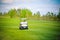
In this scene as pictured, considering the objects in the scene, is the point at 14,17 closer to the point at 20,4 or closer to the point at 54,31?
the point at 20,4

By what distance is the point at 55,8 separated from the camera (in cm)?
212

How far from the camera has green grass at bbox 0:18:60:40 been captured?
6.76 feet

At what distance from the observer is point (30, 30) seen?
2.10 metres

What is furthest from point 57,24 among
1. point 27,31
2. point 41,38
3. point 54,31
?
point 27,31

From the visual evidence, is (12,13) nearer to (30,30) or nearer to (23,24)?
(23,24)

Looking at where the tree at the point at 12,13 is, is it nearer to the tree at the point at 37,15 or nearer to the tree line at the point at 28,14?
the tree line at the point at 28,14

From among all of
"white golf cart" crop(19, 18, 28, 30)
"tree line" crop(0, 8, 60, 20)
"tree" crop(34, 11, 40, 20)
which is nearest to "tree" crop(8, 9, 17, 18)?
"tree line" crop(0, 8, 60, 20)

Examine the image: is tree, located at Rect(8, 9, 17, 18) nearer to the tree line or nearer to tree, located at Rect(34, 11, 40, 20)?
the tree line

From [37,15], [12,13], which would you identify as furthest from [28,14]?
[12,13]

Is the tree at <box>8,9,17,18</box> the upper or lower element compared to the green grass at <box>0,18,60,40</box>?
upper

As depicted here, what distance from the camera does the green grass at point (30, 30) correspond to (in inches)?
81.1

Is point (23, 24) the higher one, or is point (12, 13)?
point (12, 13)

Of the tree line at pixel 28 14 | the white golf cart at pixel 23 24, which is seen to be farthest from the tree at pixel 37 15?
the white golf cart at pixel 23 24

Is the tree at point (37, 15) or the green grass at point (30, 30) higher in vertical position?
the tree at point (37, 15)
